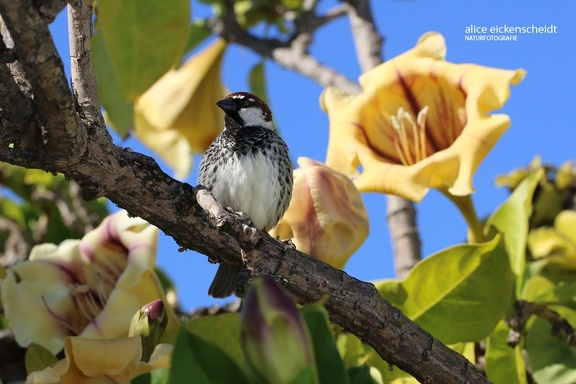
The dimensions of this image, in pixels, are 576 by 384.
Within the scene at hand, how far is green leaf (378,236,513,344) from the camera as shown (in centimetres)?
144

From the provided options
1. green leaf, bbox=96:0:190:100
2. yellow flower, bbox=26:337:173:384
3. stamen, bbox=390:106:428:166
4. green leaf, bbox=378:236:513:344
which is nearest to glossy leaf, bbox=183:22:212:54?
stamen, bbox=390:106:428:166

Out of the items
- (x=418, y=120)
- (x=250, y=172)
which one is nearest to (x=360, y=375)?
(x=418, y=120)

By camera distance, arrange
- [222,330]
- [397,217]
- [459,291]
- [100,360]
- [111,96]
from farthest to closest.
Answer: [397,217], [111,96], [459,291], [222,330], [100,360]

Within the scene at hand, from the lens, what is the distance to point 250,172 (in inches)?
77.3

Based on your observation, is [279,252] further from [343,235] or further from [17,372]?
[17,372]

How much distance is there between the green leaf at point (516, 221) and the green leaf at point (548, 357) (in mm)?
179

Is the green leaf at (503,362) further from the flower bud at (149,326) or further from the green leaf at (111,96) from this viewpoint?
the green leaf at (111,96)

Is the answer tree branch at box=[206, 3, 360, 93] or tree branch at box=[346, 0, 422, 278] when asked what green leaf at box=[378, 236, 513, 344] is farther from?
tree branch at box=[206, 3, 360, 93]

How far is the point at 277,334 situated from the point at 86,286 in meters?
0.94

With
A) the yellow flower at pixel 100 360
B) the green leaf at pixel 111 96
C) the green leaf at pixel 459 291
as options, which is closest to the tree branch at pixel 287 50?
the green leaf at pixel 111 96

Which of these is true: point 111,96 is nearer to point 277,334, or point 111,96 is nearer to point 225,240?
point 225,240

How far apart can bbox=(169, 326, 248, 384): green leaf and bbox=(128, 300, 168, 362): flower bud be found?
408 mm

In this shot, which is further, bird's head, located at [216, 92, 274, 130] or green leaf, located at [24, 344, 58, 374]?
bird's head, located at [216, 92, 274, 130]

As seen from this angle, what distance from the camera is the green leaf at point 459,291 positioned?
1439 mm
